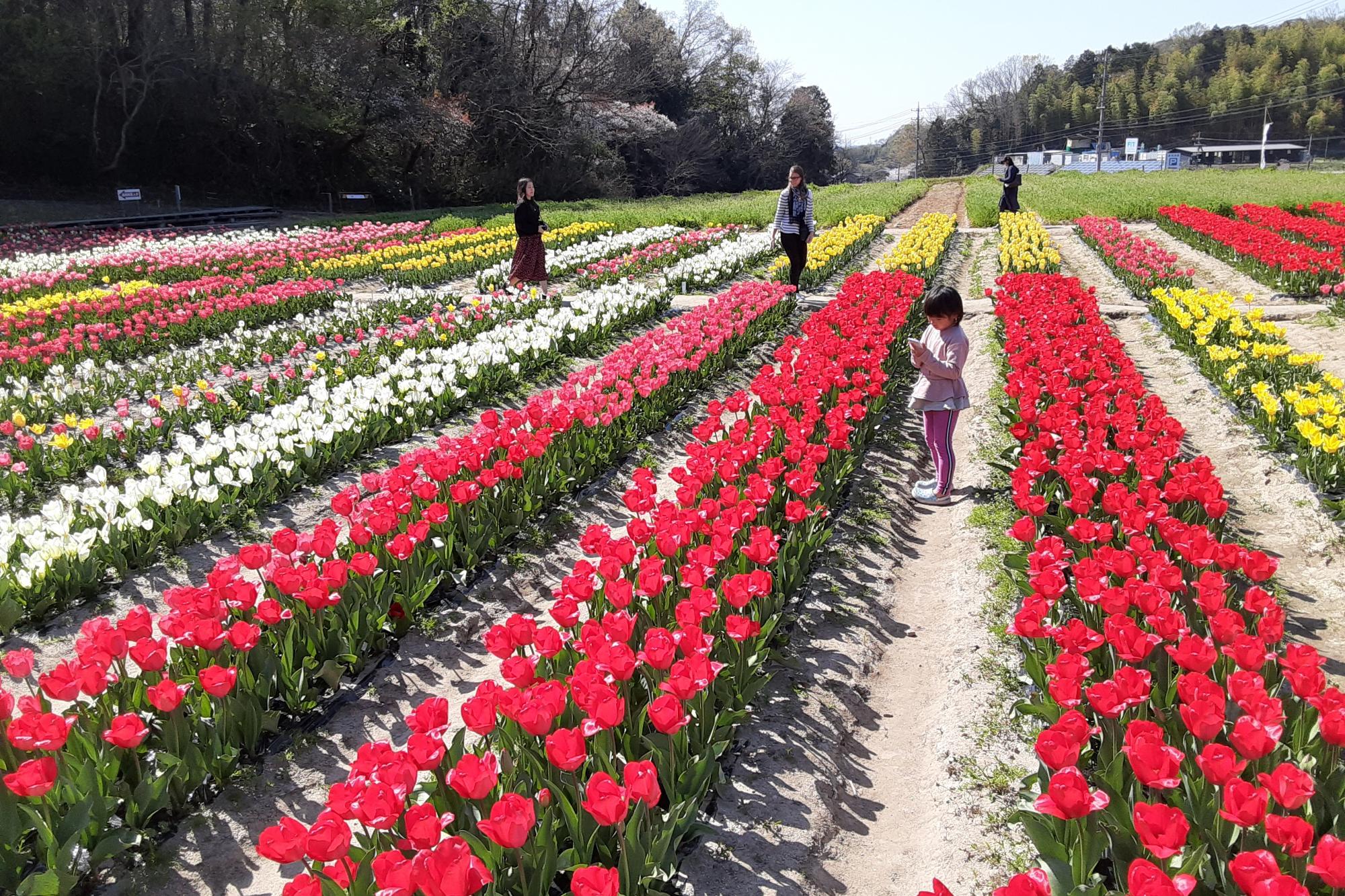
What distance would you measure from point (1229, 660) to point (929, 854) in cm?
126

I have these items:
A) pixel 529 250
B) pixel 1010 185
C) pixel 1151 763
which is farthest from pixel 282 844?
pixel 1010 185

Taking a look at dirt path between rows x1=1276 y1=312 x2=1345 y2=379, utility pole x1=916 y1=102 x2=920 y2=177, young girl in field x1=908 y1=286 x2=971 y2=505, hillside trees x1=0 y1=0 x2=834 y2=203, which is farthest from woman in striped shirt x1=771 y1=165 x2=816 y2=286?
utility pole x1=916 y1=102 x2=920 y2=177

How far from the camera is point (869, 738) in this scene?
12.7 ft

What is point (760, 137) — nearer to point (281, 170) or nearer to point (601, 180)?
point (601, 180)

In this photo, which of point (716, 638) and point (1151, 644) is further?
point (716, 638)

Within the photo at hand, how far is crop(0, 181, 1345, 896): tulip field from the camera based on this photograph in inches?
98.5

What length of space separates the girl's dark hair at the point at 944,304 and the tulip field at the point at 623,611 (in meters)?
0.75

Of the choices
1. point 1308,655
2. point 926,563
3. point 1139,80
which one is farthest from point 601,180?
point 1139,80

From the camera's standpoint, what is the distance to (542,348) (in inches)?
377

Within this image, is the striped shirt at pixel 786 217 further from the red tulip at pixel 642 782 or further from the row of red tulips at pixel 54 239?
the row of red tulips at pixel 54 239

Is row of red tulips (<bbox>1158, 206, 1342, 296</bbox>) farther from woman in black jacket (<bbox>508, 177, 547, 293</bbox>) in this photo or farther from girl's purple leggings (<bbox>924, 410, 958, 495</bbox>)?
woman in black jacket (<bbox>508, 177, 547, 293</bbox>)

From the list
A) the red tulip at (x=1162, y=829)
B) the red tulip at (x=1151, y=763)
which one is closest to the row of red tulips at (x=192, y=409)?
the red tulip at (x=1151, y=763)

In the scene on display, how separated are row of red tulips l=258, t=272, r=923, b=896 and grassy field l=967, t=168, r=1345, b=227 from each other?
22.5 metres

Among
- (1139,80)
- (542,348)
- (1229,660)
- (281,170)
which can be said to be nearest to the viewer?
(1229,660)
